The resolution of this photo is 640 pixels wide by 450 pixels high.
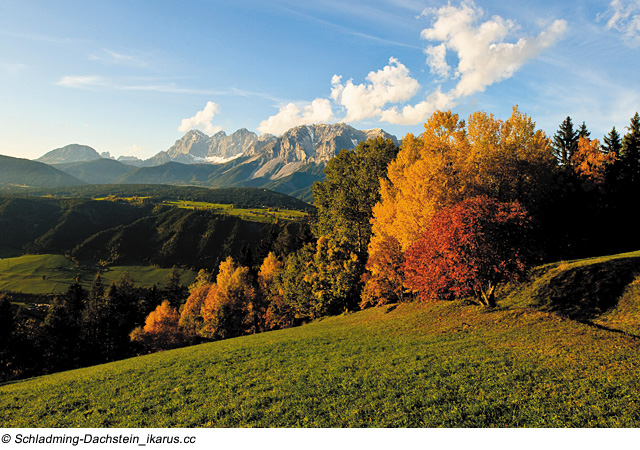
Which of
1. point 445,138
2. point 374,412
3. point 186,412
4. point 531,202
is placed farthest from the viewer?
point 531,202

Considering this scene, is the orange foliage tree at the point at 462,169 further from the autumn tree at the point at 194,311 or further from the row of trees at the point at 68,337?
the row of trees at the point at 68,337

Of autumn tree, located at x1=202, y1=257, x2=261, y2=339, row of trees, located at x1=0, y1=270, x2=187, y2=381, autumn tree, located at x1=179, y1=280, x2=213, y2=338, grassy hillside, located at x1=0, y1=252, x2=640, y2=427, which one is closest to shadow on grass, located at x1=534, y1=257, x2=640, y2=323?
grassy hillside, located at x1=0, y1=252, x2=640, y2=427

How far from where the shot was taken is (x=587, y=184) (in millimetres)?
46000

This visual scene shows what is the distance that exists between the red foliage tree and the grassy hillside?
2.99m

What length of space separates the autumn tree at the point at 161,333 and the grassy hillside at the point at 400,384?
53.8 metres

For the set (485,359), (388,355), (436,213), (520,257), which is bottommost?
(388,355)

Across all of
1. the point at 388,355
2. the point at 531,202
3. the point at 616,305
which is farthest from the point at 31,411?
the point at 531,202

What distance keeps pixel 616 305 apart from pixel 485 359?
14.3 meters

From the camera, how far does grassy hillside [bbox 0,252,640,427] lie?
10.5 m

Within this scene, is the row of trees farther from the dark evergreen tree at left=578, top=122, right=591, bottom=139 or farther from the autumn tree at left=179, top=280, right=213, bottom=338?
the dark evergreen tree at left=578, top=122, right=591, bottom=139

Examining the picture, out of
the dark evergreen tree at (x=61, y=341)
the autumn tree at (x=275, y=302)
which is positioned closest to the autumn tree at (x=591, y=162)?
the autumn tree at (x=275, y=302)

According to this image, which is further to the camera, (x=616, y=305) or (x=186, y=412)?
(x=616, y=305)

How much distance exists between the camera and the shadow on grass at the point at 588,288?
73.6ft

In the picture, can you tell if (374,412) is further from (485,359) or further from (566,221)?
(566,221)
